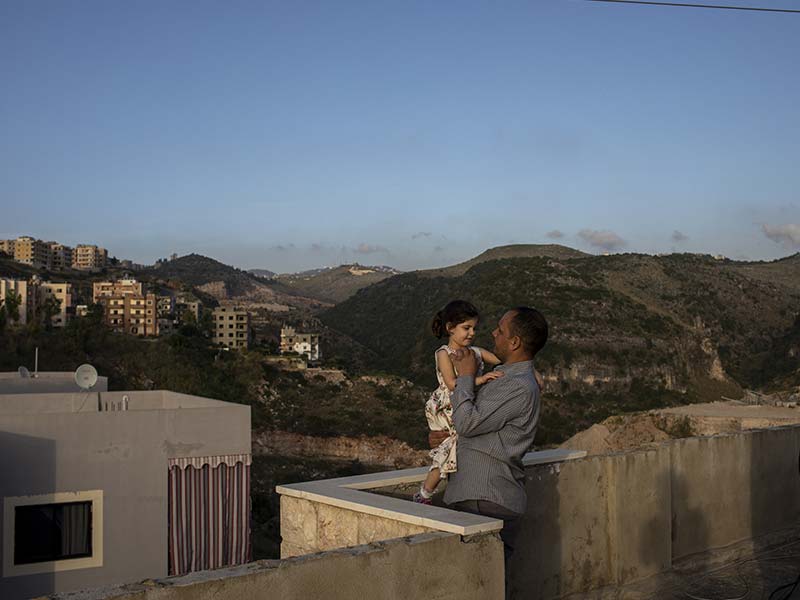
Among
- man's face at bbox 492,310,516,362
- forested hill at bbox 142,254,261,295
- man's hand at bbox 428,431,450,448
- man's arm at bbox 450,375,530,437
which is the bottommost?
man's hand at bbox 428,431,450,448

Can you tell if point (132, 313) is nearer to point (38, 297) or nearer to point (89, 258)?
point (38, 297)

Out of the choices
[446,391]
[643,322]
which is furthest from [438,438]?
[643,322]

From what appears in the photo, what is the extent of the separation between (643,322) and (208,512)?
49121mm

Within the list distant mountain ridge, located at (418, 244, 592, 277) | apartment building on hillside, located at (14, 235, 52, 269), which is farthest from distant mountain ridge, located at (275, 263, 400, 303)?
apartment building on hillside, located at (14, 235, 52, 269)

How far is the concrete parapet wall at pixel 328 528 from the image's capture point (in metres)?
3.48

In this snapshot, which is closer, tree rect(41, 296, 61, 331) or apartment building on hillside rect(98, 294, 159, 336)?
tree rect(41, 296, 61, 331)

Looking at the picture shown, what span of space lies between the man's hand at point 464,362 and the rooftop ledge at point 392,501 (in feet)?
1.96

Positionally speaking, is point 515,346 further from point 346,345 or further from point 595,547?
point 346,345

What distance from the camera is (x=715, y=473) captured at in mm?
5910

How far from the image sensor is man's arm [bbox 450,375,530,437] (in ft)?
11.1

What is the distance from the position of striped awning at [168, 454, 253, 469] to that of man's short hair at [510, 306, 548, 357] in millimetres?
9475

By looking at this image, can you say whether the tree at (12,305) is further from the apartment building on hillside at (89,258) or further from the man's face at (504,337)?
the man's face at (504,337)

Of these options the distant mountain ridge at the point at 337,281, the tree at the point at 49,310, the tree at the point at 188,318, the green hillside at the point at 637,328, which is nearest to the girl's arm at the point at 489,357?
the green hillside at the point at 637,328

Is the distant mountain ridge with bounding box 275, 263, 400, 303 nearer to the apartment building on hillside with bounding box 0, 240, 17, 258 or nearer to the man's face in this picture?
the apartment building on hillside with bounding box 0, 240, 17, 258
